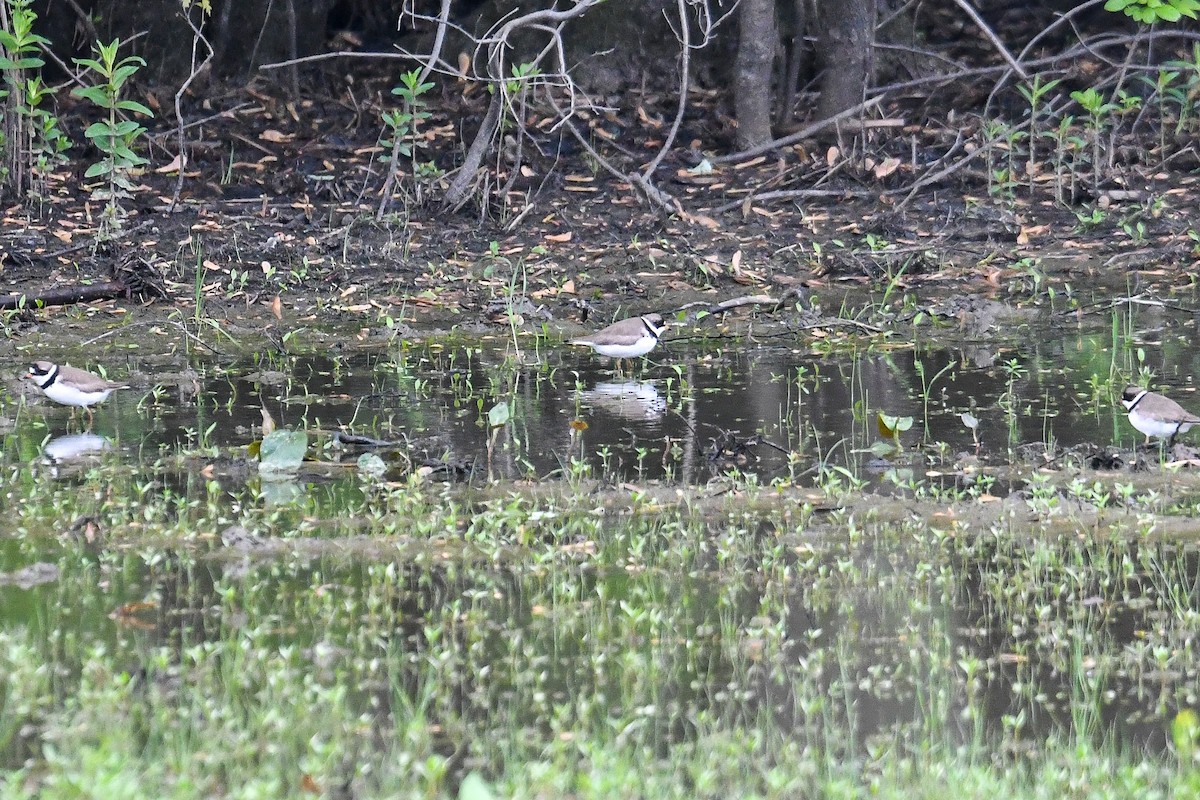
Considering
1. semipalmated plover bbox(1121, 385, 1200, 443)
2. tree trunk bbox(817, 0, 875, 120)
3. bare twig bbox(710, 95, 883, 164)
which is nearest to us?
semipalmated plover bbox(1121, 385, 1200, 443)

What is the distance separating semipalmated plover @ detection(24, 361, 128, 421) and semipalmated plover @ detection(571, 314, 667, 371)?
3.16 metres

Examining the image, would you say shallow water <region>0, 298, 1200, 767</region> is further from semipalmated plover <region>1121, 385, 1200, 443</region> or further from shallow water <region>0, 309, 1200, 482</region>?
semipalmated plover <region>1121, 385, 1200, 443</region>

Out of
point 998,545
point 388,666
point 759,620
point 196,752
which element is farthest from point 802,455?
point 196,752

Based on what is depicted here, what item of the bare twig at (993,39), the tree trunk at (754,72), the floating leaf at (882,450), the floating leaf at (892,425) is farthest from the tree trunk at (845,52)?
the floating leaf at (882,450)

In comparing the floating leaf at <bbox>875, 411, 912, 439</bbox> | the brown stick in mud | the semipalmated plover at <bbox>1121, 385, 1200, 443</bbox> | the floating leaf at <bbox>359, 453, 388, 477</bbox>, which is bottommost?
the floating leaf at <bbox>359, 453, 388, 477</bbox>

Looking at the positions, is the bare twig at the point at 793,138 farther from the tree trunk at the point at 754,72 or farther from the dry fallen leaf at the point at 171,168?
the dry fallen leaf at the point at 171,168

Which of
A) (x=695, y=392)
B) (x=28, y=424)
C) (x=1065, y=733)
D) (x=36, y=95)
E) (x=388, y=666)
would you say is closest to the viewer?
(x=1065, y=733)

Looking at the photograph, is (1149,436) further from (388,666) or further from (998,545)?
(388,666)

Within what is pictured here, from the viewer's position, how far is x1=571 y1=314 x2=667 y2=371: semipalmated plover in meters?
11.0

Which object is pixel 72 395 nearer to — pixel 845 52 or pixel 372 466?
pixel 372 466

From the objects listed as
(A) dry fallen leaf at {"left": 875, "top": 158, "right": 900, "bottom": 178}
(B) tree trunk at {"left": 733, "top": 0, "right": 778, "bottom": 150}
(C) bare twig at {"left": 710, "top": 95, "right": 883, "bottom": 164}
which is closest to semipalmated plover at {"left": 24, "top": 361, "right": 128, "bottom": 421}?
(C) bare twig at {"left": 710, "top": 95, "right": 883, "bottom": 164}

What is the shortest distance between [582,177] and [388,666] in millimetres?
11161

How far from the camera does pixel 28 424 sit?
9664 millimetres

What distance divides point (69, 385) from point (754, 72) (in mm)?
8826
